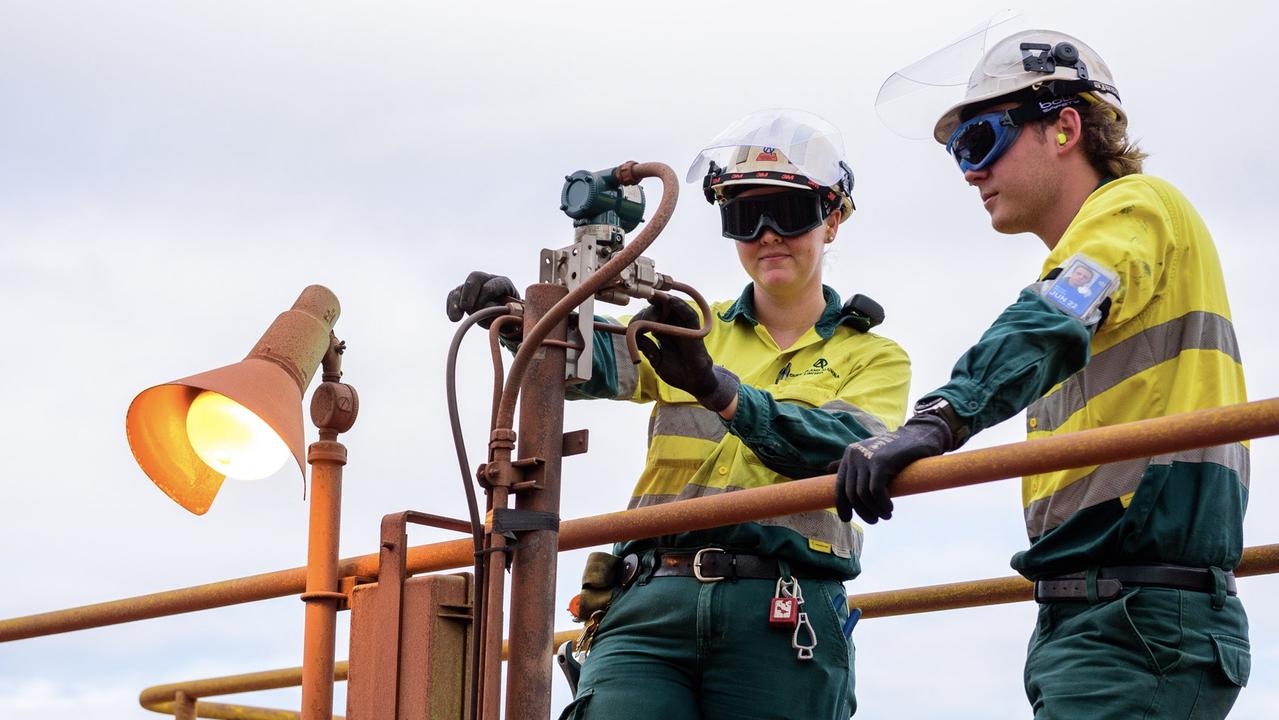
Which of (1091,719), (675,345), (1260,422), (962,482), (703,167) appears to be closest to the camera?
(1260,422)

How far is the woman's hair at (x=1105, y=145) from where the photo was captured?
3881 millimetres

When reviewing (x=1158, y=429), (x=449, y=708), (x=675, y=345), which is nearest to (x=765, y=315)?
(x=675, y=345)

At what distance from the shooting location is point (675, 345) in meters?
3.88

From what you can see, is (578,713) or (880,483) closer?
(880,483)

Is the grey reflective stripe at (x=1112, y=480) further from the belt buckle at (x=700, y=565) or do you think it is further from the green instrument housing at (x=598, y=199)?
the green instrument housing at (x=598, y=199)

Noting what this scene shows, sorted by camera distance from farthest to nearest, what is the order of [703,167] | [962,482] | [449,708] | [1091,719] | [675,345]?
[703,167] < [675,345] < [449,708] < [1091,719] < [962,482]

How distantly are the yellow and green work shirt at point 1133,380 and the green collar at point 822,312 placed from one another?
39.4 inches

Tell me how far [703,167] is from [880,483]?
167cm

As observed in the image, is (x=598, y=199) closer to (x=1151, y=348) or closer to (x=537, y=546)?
(x=537, y=546)

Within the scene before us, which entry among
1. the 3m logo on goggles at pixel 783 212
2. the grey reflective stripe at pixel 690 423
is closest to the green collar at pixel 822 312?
the 3m logo on goggles at pixel 783 212

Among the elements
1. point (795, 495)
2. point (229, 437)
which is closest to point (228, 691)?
point (229, 437)

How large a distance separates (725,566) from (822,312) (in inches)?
33.9

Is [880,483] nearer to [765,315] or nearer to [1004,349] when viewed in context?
[1004,349]

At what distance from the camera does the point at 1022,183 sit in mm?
3887
